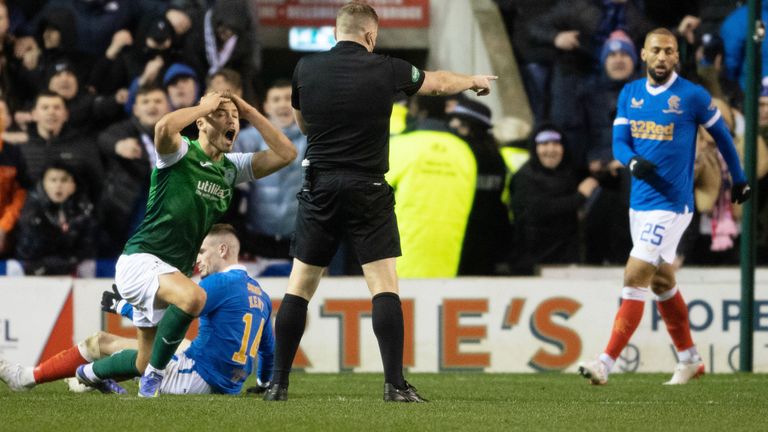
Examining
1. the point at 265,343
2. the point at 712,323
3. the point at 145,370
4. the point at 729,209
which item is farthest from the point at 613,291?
the point at 145,370

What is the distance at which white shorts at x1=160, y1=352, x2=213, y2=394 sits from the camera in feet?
29.3

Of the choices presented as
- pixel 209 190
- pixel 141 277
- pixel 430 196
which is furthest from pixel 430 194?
pixel 141 277

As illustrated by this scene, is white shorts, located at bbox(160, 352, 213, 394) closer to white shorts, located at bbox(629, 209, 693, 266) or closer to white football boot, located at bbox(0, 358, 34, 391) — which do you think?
white football boot, located at bbox(0, 358, 34, 391)

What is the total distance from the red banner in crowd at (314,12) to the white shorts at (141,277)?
682 centimetres

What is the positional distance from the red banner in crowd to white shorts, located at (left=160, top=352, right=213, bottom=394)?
6.37 m

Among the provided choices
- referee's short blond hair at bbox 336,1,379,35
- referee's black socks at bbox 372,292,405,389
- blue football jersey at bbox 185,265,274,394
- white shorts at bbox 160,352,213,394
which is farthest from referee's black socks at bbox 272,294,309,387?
referee's short blond hair at bbox 336,1,379,35

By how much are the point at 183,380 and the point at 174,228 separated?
3.76ft

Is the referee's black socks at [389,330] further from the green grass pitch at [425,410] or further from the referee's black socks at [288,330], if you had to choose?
the referee's black socks at [288,330]

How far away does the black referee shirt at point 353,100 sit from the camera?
7703mm

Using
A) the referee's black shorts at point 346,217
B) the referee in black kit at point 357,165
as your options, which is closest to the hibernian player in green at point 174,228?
the referee in black kit at point 357,165

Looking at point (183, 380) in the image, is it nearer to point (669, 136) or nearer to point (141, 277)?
point (141, 277)

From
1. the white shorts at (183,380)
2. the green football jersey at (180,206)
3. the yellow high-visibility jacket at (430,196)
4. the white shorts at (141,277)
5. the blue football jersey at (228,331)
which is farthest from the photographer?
the yellow high-visibility jacket at (430,196)

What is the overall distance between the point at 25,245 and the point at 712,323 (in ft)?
18.7

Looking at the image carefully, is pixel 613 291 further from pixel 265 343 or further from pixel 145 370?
pixel 145 370
